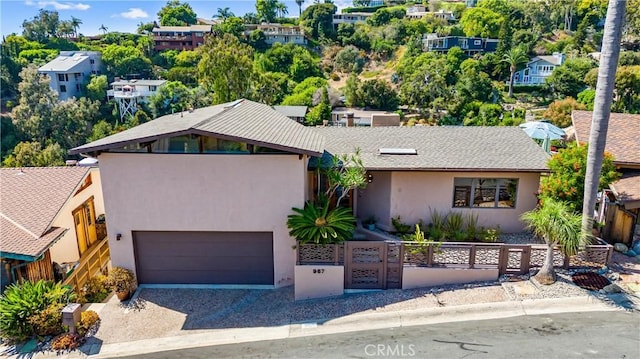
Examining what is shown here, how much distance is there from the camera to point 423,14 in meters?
121

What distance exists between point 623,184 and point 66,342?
18.3 m

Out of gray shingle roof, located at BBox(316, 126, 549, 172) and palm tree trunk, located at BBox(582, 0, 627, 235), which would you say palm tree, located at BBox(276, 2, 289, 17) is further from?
palm tree trunk, located at BBox(582, 0, 627, 235)

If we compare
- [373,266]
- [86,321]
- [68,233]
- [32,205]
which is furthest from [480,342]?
[32,205]

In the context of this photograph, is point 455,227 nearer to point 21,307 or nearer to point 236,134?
point 236,134

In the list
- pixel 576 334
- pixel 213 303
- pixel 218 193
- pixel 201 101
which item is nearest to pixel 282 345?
pixel 213 303

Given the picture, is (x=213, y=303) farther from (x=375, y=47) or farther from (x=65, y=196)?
(x=375, y=47)

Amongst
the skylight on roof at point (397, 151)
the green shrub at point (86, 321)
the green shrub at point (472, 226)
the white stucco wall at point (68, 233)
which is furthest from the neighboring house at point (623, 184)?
the white stucco wall at point (68, 233)

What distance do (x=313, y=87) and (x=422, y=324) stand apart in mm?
60015

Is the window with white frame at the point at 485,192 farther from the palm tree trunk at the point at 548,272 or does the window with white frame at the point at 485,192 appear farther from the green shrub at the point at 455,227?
the palm tree trunk at the point at 548,272

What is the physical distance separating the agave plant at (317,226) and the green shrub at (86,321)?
622 centimetres

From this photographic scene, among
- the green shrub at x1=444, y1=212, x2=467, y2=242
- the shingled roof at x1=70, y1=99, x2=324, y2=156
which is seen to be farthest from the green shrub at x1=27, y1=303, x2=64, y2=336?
the green shrub at x1=444, y1=212, x2=467, y2=242

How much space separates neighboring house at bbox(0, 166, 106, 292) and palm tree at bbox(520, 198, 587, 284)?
14.6 meters

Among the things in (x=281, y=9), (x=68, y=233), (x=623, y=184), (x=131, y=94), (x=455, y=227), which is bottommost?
(x=68, y=233)

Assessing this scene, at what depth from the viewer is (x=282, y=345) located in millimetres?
11430
